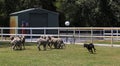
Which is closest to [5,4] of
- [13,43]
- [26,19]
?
[26,19]

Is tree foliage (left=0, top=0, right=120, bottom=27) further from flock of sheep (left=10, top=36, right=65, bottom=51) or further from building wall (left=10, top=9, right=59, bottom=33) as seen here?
flock of sheep (left=10, top=36, right=65, bottom=51)

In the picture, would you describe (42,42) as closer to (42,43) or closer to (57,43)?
(42,43)

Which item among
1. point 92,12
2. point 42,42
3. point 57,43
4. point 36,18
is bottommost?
point 57,43

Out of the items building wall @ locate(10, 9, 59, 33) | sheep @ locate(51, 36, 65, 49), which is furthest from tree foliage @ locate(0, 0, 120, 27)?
sheep @ locate(51, 36, 65, 49)

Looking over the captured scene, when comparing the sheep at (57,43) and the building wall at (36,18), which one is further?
the building wall at (36,18)

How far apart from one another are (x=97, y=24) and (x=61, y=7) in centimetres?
688

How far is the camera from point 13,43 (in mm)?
26391

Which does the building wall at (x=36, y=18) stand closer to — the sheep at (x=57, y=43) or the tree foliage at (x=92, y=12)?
the tree foliage at (x=92, y=12)

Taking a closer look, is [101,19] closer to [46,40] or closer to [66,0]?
[66,0]

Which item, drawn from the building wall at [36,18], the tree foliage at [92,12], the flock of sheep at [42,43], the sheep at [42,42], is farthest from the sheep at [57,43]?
the tree foliage at [92,12]

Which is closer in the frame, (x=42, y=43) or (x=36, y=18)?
(x=42, y=43)

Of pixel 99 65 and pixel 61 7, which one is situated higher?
pixel 61 7

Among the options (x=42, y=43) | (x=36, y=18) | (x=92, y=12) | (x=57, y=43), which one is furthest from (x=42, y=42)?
(x=92, y=12)

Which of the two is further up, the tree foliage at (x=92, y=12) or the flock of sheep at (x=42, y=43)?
the tree foliage at (x=92, y=12)
